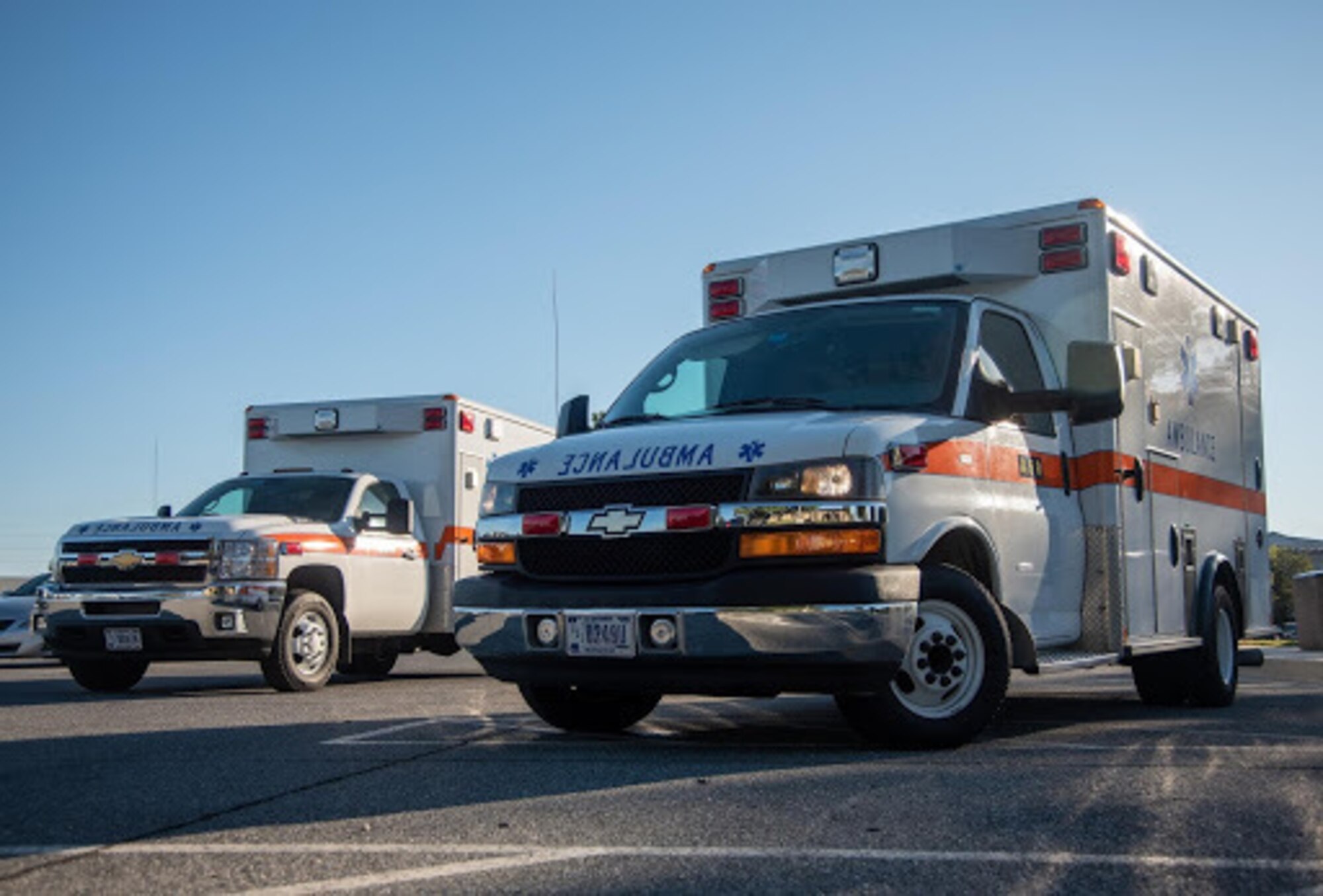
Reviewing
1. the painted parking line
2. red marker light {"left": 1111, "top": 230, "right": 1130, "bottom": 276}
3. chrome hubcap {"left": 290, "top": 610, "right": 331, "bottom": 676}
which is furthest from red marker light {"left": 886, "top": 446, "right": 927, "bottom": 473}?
chrome hubcap {"left": 290, "top": 610, "right": 331, "bottom": 676}

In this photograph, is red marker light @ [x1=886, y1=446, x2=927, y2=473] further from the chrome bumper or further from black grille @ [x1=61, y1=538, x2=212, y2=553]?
black grille @ [x1=61, y1=538, x2=212, y2=553]

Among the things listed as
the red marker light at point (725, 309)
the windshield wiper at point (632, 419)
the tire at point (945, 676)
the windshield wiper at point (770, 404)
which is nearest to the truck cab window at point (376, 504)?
the red marker light at point (725, 309)

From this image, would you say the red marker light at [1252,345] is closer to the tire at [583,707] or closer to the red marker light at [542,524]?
the tire at [583,707]

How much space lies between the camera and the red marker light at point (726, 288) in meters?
9.01

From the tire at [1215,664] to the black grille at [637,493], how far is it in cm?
453

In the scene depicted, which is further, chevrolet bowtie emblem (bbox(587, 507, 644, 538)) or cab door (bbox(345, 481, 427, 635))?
cab door (bbox(345, 481, 427, 635))

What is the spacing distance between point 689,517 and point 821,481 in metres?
0.56

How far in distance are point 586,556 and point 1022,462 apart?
228 cm

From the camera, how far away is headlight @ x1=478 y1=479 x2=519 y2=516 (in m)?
6.66

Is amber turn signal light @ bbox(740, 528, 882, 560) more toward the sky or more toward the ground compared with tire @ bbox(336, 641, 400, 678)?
more toward the sky

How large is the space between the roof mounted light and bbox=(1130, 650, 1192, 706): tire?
297 cm

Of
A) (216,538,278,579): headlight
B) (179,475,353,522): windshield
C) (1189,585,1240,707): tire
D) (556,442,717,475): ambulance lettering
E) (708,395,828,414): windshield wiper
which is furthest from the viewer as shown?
(179,475,353,522): windshield

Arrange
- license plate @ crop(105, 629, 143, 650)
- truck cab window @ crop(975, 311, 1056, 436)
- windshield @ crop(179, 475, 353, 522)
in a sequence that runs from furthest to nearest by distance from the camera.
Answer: windshield @ crop(179, 475, 353, 522) < license plate @ crop(105, 629, 143, 650) < truck cab window @ crop(975, 311, 1056, 436)

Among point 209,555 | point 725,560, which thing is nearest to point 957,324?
point 725,560
